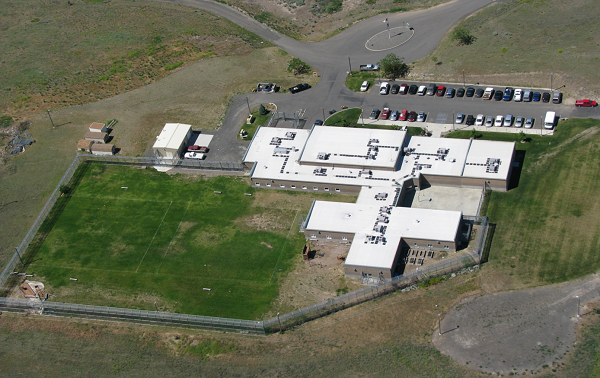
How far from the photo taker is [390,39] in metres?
168

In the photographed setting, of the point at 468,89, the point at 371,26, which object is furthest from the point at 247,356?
the point at 371,26

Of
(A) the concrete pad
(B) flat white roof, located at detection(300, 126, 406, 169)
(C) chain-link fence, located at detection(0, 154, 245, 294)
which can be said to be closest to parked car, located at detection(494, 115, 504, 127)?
(B) flat white roof, located at detection(300, 126, 406, 169)

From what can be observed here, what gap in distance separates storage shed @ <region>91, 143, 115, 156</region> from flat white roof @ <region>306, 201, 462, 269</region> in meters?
48.7

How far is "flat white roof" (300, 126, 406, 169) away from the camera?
5128 inches

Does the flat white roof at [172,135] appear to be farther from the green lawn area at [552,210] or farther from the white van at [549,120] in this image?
the white van at [549,120]

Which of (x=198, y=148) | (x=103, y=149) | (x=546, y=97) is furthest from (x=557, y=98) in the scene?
(x=103, y=149)

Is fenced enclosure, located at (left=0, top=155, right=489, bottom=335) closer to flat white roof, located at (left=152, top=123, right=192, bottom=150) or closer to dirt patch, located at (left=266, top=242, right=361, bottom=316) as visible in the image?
dirt patch, located at (left=266, top=242, right=361, bottom=316)

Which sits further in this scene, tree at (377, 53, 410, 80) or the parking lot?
tree at (377, 53, 410, 80)

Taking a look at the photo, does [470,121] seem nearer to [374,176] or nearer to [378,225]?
[374,176]

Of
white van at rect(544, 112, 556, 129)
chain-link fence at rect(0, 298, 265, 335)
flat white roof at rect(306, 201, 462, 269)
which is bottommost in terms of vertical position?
chain-link fence at rect(0, 298, 265, 335)

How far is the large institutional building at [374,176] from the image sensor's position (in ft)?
374

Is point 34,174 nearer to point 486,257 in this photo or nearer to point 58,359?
point 58,359

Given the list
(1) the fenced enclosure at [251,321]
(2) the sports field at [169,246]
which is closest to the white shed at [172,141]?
(2) the sports field at [169,246]

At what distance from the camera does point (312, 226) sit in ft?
391
